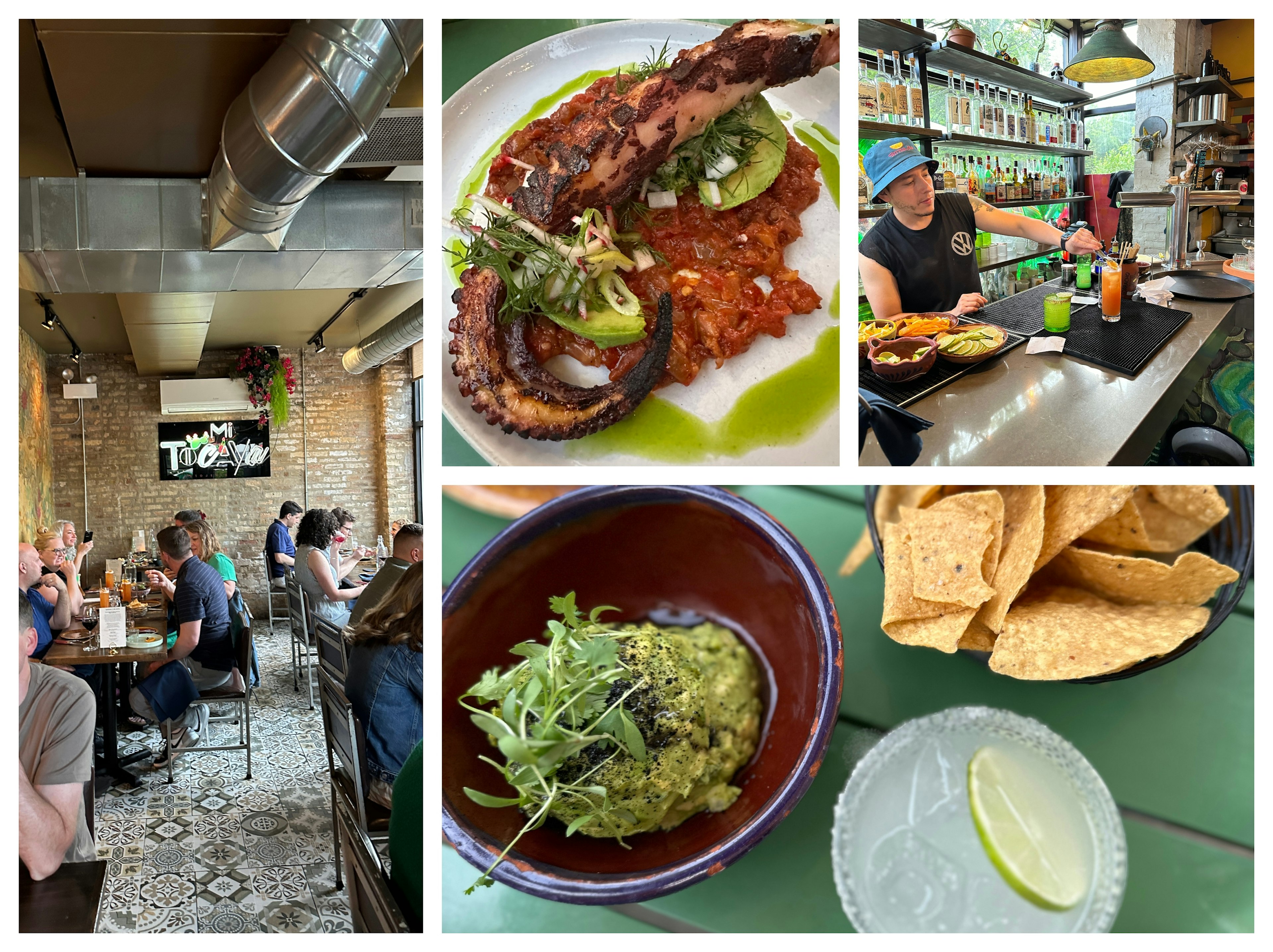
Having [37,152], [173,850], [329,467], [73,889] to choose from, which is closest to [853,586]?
[73,889]

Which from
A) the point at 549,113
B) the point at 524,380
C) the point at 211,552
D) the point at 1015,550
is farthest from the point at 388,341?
the point at 1015,550

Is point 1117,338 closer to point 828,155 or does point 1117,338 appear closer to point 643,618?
point 828,155

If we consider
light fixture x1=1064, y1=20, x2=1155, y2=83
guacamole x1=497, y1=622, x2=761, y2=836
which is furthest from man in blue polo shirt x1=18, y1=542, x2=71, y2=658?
light fixture x1=1064, y1=20, x2=1155, y2=83

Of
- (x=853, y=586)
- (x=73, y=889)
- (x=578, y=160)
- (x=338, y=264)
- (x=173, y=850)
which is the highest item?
(x=338, y=264)

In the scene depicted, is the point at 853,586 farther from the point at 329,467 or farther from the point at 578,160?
the point at 329,467

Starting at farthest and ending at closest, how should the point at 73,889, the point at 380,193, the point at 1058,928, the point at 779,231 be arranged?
1. the point at 380,193
2. the point at 73,889
3. the point at 779,231
4. the point at 1058,928

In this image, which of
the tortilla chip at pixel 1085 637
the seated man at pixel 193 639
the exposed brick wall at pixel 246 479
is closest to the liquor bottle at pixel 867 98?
the tortilla chip at pixel 1085 637
